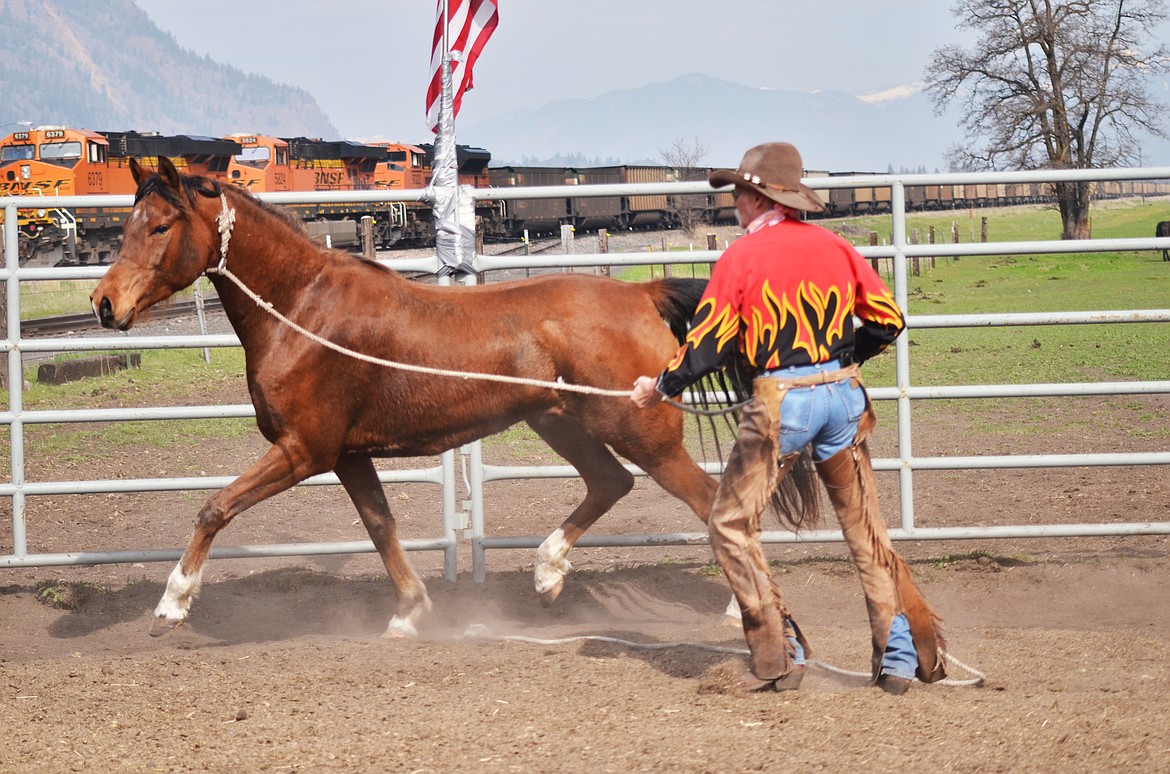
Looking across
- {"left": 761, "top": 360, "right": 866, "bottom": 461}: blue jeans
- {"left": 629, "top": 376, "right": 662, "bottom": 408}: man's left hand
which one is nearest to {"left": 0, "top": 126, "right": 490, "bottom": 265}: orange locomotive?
{"left": 629, "top": 376, "right": 662, "bottom": 408}: man's left hand

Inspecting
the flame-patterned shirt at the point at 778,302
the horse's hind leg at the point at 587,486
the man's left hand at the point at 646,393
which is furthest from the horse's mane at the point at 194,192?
the flame-patterned shirt at the point at 778,302

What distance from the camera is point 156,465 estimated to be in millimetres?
9367

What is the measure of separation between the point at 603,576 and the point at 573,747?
2.88m

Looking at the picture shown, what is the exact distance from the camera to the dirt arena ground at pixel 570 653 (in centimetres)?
355

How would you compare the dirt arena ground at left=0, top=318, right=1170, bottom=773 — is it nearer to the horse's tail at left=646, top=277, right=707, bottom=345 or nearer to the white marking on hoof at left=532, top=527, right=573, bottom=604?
the white marking on hoof at left=532, top=527, right=573, bottom=604

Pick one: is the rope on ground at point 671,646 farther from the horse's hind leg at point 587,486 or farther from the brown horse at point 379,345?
the brown horse at point 379,345

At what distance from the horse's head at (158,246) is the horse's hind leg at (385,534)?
1107 millimetres

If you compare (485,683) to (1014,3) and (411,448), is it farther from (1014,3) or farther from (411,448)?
A: (1014,3)

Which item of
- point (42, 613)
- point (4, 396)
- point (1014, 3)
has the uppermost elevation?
point (1014, 3)

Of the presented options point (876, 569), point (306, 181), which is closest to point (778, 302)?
point (876, 569)

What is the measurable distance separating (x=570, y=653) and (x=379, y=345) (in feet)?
5.04

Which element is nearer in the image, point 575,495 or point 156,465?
point 575,495

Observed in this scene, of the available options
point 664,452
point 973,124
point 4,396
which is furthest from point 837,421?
point 973,124

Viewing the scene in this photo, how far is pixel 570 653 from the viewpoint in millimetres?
4820
